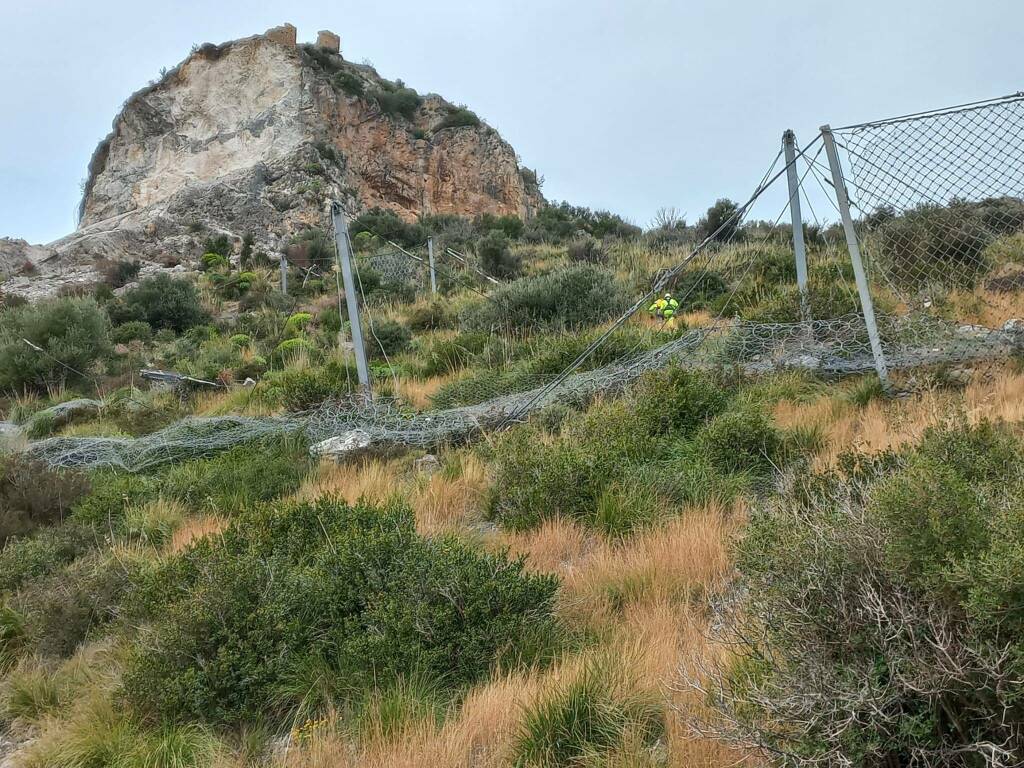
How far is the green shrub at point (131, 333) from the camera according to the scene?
15.5 meters

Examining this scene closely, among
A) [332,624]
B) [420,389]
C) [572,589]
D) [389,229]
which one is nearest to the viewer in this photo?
[332,624]

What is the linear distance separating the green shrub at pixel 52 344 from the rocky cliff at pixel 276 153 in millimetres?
16288

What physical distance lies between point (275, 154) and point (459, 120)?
1070 cm

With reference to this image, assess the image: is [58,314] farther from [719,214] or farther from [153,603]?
[719,214]

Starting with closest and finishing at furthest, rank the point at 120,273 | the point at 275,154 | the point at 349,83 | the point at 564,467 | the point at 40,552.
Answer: the point at 564,467 < the point at 40,552 < the point at 120,273 < the point at 275,154 < the point at 349,83

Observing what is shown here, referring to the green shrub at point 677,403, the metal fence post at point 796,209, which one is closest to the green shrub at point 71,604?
the green shrub at point 677,403

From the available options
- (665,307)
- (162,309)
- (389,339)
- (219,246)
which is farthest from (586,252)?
(219,246)

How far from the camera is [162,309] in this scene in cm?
1720

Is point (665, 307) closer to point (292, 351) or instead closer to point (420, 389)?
point (420, 389)

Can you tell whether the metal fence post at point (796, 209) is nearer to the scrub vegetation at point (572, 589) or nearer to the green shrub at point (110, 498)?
the scrub vegetation at point (572, 589)

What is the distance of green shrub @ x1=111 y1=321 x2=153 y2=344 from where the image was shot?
1552 cm

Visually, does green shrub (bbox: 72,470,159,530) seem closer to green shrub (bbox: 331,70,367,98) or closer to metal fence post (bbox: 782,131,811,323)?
metal fence post (bbox: 782,131,811,323)

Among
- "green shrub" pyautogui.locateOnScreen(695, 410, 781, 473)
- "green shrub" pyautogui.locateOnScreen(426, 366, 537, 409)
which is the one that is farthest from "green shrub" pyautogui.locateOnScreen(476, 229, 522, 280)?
"green shrub" pyautogui.locateOnScreen(695, 410, 781, 473)

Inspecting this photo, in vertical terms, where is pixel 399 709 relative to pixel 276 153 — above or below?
below
